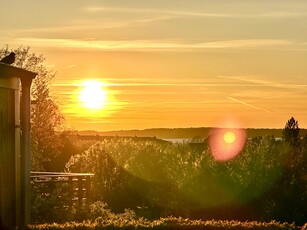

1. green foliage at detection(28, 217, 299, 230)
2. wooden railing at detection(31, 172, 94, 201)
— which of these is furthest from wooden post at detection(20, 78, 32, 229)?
wooden railing at detection(31, 172, 94, 201)

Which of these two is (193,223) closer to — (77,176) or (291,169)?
(77,176)

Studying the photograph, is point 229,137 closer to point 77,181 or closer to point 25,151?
point 77,181

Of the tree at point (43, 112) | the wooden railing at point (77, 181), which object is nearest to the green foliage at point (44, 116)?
the tree at point (43, 112)

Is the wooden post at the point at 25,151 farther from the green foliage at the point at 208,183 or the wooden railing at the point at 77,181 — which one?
the green foliage at the point at 208,183

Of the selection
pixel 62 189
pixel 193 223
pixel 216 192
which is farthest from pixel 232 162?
pixel 193 223

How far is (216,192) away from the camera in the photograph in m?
30.4

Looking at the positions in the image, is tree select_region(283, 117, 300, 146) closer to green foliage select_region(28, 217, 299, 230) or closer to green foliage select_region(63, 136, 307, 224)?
green foliage select_region(63, 136, 307, 224)

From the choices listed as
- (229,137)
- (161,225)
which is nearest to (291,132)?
(229,137)

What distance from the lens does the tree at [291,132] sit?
106ft

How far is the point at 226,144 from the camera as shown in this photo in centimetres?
3284

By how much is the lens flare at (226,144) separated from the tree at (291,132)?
71.9 inches

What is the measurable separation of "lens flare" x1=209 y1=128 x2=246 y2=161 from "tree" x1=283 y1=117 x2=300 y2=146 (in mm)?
1827

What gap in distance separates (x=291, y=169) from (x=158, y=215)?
5.26m

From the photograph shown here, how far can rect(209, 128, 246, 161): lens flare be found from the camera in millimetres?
31906
